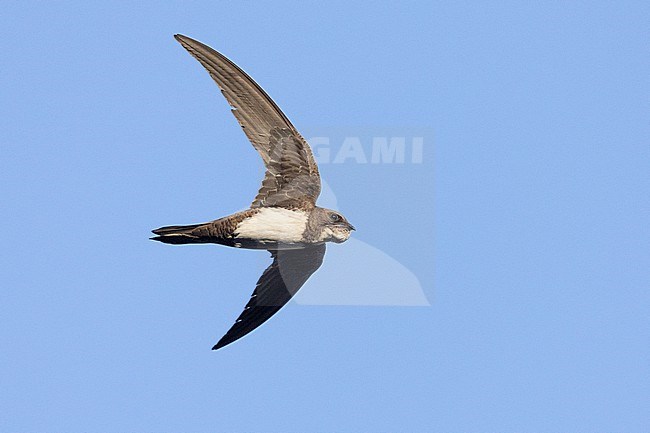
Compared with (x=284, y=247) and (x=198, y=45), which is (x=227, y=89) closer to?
(x=198, y=45)

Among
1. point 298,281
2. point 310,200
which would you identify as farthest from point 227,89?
point 298,281

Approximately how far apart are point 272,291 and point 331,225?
223 centimetres

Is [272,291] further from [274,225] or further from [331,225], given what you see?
[331,225]

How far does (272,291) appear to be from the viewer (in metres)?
21.6

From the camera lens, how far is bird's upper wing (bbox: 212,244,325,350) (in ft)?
70.4

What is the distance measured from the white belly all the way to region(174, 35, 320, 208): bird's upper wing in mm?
140

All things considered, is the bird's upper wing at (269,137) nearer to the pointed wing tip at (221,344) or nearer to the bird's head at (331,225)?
the bird's head at (331,225)

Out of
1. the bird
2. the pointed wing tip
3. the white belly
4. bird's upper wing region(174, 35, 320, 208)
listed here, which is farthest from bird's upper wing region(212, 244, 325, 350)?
bird's upper wing region(174, 35, 320, 208)

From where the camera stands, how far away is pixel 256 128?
20016 millimetres

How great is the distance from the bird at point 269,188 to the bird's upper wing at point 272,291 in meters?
1.26

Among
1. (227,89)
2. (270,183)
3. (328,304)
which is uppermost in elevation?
(227,89)

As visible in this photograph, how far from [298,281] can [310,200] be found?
1956 millimetres

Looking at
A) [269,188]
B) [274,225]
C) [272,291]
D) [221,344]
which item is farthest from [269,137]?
[221,344]

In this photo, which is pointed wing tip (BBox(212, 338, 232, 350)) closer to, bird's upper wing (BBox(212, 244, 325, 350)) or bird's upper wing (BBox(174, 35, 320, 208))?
bird's upper wing (BBox(212, 244, 325, 350))
